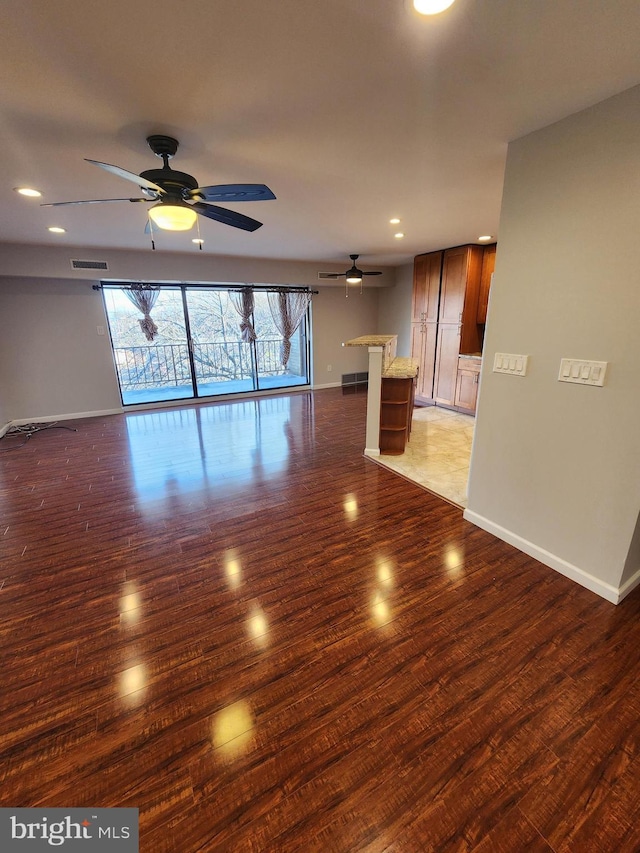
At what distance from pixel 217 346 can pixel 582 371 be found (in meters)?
6.28

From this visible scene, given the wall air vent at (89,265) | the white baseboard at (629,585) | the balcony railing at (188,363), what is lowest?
the white baseboard at (629,585)

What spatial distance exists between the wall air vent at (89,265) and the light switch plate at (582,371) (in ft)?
19.2

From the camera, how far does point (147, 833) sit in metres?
1.09

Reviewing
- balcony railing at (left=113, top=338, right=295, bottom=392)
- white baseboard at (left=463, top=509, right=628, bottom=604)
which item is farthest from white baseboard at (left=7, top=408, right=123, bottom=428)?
white baseboard at (left=463, top=509, right=628, bottom=604)

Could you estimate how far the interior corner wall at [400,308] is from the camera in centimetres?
712

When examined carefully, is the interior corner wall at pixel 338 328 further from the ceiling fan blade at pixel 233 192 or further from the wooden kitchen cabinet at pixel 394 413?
the ceiling fan blade at pixel 233 192

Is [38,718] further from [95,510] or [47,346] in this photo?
[47,346]

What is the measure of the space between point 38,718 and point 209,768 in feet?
2.50

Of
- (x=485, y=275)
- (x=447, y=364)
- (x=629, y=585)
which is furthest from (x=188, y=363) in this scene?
(x=629, y=585)

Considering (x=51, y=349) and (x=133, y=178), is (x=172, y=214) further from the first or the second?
(x=51, y=349)

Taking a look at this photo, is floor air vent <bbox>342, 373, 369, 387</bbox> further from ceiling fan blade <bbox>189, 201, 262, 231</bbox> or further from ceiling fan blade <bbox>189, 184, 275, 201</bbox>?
ceiling fan blade <bbox>189, 184, 275, 201</bbox>

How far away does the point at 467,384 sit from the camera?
5.54 meters

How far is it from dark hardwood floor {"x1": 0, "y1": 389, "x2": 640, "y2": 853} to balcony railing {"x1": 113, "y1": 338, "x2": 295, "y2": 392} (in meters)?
4.01

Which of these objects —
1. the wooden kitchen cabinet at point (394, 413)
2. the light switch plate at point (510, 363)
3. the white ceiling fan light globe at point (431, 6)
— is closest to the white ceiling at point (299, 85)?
the white ceiling fan light globe at point (431, 6)
